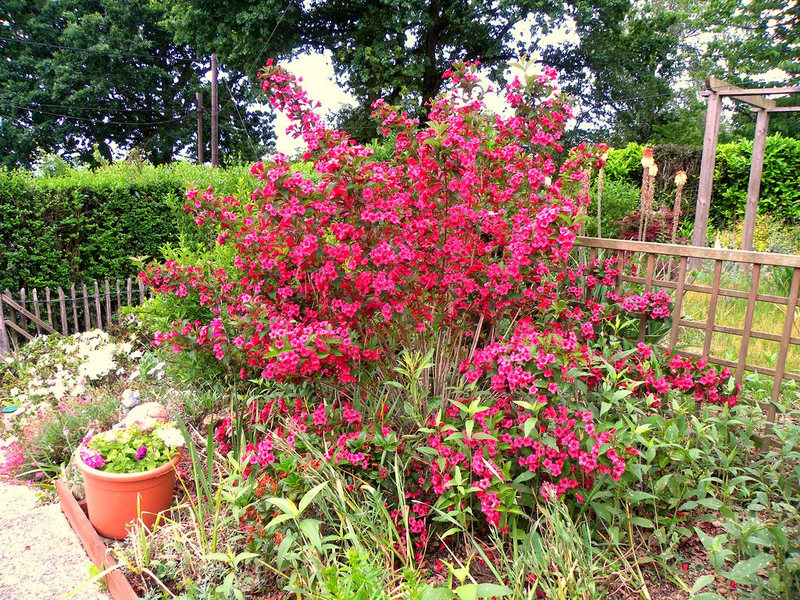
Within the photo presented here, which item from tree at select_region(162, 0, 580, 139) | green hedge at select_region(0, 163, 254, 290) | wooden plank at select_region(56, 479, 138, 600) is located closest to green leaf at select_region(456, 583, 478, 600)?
wooden plank at select_region(56, 479, 138, 600)

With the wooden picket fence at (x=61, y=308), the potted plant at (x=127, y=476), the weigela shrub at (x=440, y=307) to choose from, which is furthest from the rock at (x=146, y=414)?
the wooden picket fence at (x=61, y=308)

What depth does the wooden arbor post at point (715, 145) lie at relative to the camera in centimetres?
611

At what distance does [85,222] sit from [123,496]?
449 cm

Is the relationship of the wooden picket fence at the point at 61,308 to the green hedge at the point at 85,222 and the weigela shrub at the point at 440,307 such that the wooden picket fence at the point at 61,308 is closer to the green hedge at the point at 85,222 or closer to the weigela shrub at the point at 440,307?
the green hedge at the point at 85,222

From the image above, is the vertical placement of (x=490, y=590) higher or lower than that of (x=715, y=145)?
lower

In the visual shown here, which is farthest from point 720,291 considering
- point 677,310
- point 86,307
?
point 86,307

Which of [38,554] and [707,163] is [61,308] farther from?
[707,163]

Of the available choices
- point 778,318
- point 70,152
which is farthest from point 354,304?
point 70,152

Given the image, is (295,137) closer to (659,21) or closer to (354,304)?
(354,304)

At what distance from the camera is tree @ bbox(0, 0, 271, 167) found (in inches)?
724

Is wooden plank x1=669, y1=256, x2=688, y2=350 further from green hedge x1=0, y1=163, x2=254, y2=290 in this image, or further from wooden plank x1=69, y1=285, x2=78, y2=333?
wooden plank x1=69, y1=285, x2=78, y2=333

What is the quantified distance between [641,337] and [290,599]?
2.21m

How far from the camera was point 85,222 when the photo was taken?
609 centimetres

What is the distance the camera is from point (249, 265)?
2662 mm
